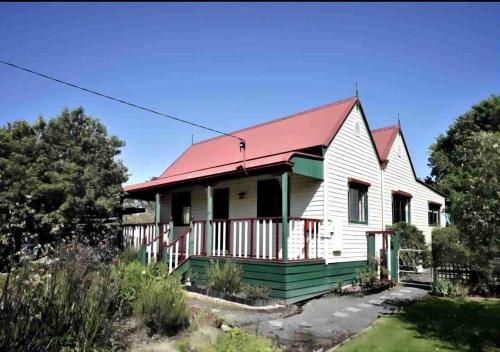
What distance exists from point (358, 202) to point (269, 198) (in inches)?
130

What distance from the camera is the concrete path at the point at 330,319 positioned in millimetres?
6582

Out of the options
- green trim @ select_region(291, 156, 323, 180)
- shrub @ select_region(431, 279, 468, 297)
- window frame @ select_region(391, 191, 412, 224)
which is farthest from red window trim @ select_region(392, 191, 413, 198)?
green trim @ select_region(291, 156, 323, 180)

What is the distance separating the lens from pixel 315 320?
8008 mm

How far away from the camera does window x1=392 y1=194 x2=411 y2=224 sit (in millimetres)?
16281

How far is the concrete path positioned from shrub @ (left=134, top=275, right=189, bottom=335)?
1.35 meters

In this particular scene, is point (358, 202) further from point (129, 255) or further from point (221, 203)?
point (129, 255)

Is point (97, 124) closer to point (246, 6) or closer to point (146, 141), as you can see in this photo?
point (146, 141)

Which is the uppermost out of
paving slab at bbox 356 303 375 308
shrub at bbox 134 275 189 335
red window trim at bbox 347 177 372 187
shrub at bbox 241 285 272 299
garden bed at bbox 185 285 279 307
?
red window trim at bbox 347 177 372 187

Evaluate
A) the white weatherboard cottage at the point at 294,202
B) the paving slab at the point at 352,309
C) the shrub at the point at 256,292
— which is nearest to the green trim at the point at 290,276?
the white weatherboard cottage at the point at 294,202

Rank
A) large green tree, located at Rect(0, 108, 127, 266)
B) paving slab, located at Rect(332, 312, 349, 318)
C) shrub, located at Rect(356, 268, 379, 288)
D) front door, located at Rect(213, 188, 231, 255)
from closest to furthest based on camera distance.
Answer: paving slab, located at Rect(332, 312, 349, 318)
shrub, located at Rect(356, 268, 379, 288)
large green tree, located at Rect(0, 108, 127, 266)
front door, located at Rect(213, 188, 231, 255)

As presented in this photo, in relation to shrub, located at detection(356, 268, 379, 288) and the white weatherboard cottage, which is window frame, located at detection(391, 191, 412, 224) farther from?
shrub, located at detection(356, 268, 379, 288)

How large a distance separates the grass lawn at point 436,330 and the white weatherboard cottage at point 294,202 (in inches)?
110

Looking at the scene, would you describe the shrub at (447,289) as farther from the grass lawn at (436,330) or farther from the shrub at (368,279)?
the shrub at (368,279)

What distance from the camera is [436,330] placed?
23.1 ft
